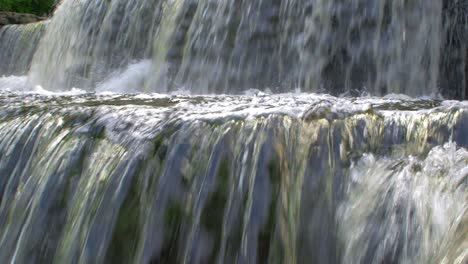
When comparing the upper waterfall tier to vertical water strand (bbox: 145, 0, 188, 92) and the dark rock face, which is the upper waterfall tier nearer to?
vertical water strand (bbox: 145, 0, 188, 92)

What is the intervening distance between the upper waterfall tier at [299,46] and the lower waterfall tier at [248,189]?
2.20 metres

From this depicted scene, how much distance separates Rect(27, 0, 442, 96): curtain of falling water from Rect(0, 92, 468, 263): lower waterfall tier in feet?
7.22

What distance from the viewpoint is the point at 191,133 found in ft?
8.75

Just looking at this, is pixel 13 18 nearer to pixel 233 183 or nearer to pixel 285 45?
pixel 285 45

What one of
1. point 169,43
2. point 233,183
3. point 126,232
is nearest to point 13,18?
point 169,43

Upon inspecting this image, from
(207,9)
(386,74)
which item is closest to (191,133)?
(386,74)

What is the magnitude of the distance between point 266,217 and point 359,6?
3.39 meters

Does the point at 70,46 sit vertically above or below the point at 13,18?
below

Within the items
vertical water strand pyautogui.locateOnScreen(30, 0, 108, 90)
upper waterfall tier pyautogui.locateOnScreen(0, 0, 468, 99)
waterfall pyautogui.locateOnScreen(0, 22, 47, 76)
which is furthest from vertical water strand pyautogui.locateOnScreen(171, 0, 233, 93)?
waterfall pyautogui.locateOnScreen(0, 22, 47, 76)

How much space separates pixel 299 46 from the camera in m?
5.38

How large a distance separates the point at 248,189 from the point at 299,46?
322cm

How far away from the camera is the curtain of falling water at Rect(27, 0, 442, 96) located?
16.3 ft

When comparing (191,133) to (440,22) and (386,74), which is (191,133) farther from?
(440,22)

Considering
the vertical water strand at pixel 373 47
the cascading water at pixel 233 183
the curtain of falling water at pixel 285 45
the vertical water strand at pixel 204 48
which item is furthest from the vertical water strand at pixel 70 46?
the cascading water at pixel 233 183
